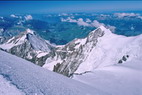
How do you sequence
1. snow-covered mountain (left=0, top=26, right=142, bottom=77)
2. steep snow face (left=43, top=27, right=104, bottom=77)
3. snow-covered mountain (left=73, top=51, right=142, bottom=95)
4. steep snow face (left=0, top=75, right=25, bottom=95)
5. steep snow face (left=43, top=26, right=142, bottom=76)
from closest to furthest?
steep snow face (left=0, top=75, right=25, bottom=95) → snow-covered mountain (left=73, top=51, right=142, bottom=95) → snow-covered mountain (left=0, top=26, right=142, bottom=77) → steep snow face (left=43, top=26, right=142, bottom=76) → steep snow face (left=43, top=27, right=104, bottom=77)

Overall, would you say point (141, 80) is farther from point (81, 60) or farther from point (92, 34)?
point (92, 34)

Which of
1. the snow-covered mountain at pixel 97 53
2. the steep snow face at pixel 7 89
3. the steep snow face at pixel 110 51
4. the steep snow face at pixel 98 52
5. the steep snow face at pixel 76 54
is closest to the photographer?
the steep snow face at pixel 7 89

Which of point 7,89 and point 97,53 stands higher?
point 7,89

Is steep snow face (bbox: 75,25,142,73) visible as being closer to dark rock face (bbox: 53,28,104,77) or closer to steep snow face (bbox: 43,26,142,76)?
steep snow face (bbox: 43,26,142,76)

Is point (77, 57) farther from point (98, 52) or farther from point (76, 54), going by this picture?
point (98, 52)

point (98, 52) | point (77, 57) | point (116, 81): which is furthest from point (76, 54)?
point (116, 81)

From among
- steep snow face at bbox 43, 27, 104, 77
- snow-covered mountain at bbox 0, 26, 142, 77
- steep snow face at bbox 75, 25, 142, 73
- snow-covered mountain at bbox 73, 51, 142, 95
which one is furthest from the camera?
steep snow face at bbox 43, 27, 104, 77

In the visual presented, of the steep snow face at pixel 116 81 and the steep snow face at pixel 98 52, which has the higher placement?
the steep snow face at pixel 116 81

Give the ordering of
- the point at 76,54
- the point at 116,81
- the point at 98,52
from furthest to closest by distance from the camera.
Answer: the point at 76,54, the point at 98,52, the point at 116,81

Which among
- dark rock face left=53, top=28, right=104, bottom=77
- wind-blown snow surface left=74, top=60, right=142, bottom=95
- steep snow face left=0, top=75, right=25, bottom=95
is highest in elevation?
steep snow face left=0, top=75, right=25, bottom=95

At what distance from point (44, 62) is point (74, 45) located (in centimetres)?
3734

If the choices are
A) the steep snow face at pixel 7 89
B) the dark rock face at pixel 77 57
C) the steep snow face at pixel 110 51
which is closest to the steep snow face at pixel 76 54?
the dark rock face at pixel 77 57

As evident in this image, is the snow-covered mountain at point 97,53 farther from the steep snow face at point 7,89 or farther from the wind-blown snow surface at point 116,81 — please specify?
the steep snow face at point 7,89

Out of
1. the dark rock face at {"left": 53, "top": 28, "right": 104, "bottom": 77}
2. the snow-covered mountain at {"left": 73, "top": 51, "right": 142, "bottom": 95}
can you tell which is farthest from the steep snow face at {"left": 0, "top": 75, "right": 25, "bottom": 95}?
the dark rock face at {"left": 53, "top": 28, "right": 104, "bottom": 77}
